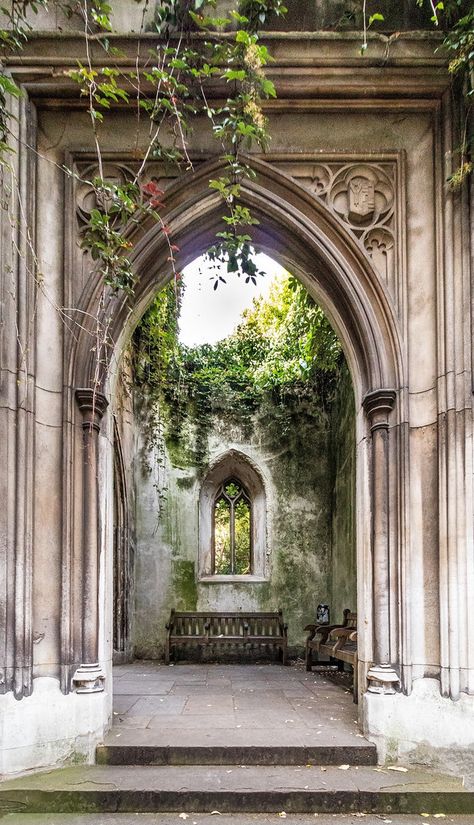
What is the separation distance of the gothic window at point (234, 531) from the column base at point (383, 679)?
5.89 meters

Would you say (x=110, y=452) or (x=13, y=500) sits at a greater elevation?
(x=110, y=452)

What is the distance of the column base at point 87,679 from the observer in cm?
450

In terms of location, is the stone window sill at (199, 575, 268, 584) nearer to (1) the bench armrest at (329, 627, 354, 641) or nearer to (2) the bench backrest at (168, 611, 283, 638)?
(2) the bench backrest at (168, 611, 283, 638)

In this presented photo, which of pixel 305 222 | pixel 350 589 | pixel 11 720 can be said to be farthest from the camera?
pixel 350 589

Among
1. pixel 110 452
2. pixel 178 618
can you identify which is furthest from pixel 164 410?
pixel 110 452

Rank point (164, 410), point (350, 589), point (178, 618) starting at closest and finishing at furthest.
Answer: point (350, 589), point (178, 618), point (164, 410)

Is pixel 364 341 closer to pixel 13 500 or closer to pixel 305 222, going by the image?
pixel 305 222

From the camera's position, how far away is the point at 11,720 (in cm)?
426

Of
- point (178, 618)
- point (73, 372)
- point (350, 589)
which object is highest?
point (73, 372)

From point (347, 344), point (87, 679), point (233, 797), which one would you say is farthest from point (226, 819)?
point (347, 344)

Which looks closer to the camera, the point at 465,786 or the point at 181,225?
the point at 465,786

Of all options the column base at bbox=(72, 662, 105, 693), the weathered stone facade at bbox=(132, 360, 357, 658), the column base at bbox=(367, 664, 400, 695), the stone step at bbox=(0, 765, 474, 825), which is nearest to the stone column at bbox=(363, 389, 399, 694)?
the column base at bbox=(367, 664, 400, 695)

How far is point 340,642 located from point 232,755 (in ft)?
8.97

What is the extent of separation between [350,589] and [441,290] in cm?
494
